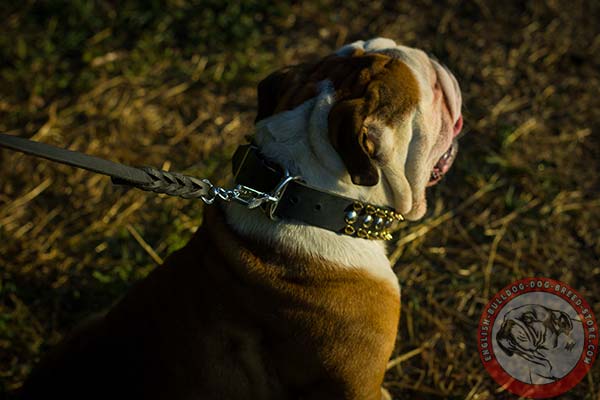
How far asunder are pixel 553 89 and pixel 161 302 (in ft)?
12.3

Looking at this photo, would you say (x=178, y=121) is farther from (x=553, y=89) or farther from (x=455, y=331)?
(x=553, y=89)

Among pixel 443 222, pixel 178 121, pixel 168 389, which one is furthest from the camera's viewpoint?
pixel 178 121

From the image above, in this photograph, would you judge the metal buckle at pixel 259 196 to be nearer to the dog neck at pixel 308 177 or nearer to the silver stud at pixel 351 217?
the dog neck at pixel 308 177

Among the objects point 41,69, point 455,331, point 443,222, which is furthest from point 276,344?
point 41,69

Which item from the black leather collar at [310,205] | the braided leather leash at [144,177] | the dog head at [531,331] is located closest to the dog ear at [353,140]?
the black leather collar at [310,205]

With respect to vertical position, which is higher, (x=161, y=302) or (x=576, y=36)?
(x=161, y=302)

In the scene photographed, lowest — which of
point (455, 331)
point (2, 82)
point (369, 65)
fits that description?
point (455, 331)

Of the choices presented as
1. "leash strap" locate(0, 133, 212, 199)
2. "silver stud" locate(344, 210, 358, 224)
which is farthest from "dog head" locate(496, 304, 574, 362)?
"leash strap" locate(0, 133, 212, 199)

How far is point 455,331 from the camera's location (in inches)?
148

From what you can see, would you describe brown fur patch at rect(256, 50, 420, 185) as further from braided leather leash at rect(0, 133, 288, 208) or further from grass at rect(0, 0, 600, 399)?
grass at rect(0, 0, 600, 399)

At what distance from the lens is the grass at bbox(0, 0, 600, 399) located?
3928mm

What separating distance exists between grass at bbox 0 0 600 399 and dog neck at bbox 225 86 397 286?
1368mm

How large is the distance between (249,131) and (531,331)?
266 centimetres

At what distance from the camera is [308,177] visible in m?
2.59
